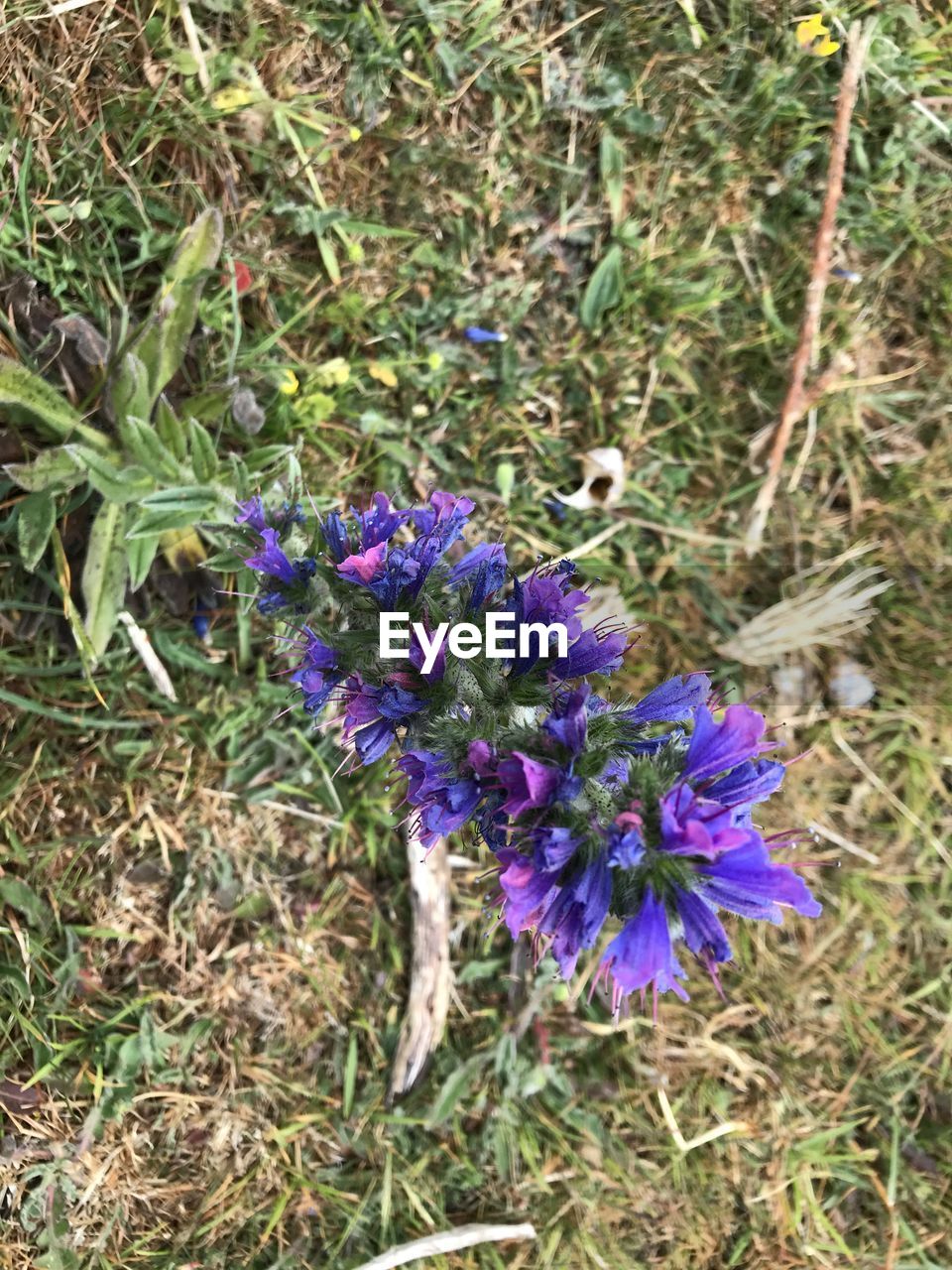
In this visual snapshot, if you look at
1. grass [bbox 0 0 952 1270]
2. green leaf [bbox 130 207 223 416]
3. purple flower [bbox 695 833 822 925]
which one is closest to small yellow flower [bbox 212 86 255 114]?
grass [bbox 0 0 952 1270]

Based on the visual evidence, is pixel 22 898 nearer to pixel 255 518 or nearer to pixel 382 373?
pixel 255 518

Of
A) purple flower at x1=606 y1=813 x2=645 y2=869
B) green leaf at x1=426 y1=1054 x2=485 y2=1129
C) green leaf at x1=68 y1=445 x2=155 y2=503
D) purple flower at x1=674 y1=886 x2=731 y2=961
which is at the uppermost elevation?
purple flower at x1=606 y1=813 x2=645 y2=869

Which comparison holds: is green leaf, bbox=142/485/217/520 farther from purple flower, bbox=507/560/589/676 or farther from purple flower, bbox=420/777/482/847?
purple flower, bbox=420/777/482/847

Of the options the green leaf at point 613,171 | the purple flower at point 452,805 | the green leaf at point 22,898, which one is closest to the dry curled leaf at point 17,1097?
the green leaf at point 22,898

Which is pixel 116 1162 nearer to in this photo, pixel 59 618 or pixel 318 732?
pixel 318 732

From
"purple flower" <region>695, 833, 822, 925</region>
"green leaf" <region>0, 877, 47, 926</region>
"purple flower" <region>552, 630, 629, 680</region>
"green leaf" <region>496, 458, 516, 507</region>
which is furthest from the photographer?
"green leaf" <region>496, 458, 516, 507</region>

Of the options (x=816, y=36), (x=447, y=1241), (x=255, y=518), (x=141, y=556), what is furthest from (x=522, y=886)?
(x=816, y=36)

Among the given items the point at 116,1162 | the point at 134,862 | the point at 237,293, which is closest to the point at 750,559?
the point at 237,293
